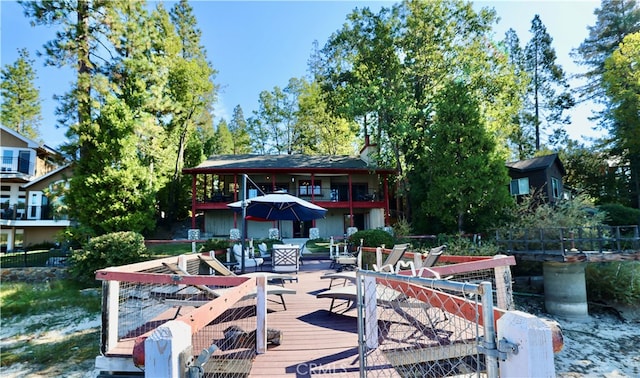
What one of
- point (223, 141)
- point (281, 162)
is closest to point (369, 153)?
point (281, 162)

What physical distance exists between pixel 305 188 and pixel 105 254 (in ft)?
44.7

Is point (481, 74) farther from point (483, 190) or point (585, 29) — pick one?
point (585, 29)

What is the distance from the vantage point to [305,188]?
23.3 metres

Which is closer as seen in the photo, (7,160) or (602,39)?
(7,160)

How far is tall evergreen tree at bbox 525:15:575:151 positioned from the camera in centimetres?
2777

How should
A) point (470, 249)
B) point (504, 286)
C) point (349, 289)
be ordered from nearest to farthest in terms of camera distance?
1. point (504, 286)
2. point (349, 289)
3. point (470, 249)

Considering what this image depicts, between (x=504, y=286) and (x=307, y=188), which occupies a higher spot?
(x=307, y=188)

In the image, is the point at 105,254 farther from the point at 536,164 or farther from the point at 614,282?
the point at 536,164

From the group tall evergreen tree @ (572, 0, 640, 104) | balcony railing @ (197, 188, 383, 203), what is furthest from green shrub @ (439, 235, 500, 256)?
tall evergreen tree @ (572, 0, 640, 104)

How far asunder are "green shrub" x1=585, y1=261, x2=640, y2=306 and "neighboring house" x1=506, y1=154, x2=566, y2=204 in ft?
27.9

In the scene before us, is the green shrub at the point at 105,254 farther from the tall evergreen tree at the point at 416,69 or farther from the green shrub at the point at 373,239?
the tall evergreen tree at the point at 416,69

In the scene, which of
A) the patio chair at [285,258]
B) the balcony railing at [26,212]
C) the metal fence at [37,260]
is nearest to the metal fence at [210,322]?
the patio chair at [285,258]

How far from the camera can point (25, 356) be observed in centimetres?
838

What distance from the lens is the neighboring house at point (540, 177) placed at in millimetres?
20094
